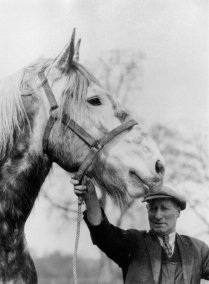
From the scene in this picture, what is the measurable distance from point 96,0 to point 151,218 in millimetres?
2794

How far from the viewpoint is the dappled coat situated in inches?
123

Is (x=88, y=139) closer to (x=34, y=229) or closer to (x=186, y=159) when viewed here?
(x=34, y=229)

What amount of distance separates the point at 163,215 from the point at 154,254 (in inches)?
13.2

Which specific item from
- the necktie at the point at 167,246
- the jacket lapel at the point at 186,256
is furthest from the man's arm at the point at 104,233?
the jacket lapel at the point at 186,256

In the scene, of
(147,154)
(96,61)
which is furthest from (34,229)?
(147,154)

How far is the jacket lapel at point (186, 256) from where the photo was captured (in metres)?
3.12

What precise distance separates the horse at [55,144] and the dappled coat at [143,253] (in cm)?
60

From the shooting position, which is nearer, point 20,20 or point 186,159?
point 20,20

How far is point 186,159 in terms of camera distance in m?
8.91

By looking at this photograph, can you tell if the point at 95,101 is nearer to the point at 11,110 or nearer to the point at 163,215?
the point at 11,110

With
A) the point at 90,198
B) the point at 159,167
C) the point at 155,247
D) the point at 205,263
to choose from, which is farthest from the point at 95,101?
the point at 205,263

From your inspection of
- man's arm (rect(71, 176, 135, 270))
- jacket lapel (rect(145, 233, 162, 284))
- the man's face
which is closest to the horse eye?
man's arm (rect(71, 176, 135, 270))

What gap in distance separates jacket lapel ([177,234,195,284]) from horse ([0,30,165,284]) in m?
0.87

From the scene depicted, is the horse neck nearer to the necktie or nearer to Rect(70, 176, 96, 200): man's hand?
Rect(70, 176, 96, 200): man's hand
